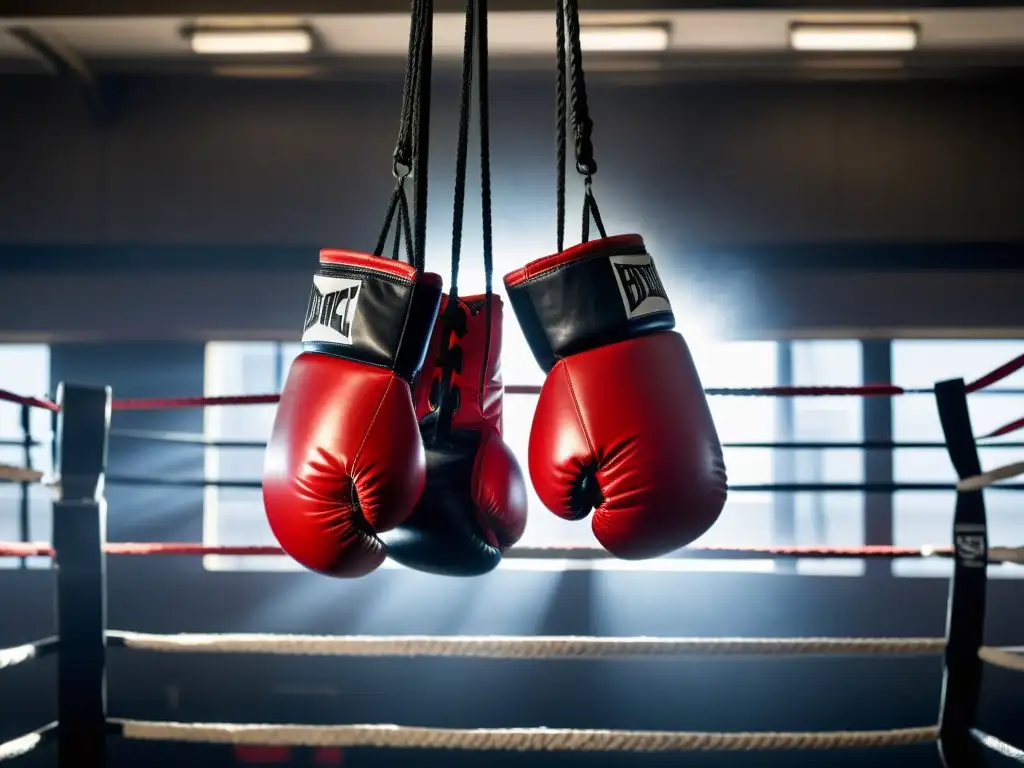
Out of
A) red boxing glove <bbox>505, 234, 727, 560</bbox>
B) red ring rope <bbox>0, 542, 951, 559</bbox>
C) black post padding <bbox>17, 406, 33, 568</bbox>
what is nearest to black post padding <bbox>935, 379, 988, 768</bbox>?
red ring rope <bbox>0, 542, 951, 559</bbox>

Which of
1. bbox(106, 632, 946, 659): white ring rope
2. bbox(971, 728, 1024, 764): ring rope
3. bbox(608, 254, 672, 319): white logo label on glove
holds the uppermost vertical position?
bbox(608, 254, 672, 319): white logo label on glove

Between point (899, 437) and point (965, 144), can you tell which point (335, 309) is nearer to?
point (899, 437)

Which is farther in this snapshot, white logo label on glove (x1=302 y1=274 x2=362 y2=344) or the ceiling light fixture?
the ceiling light fixture

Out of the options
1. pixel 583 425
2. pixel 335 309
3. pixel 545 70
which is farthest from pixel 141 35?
pixel 583 425

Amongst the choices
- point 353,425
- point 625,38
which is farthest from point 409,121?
point 625,38

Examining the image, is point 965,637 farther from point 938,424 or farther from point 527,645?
point 938,424

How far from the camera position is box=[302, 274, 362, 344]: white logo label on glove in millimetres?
812

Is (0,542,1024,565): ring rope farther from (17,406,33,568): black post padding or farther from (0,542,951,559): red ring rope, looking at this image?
(17,406,33,568): black post padding

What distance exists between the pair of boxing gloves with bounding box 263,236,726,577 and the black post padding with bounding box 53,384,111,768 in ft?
1.62

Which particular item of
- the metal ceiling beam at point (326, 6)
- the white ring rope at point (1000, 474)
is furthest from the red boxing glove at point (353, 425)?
the metal ceiling beam at point (326, 6)

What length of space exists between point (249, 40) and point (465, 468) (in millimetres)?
2854

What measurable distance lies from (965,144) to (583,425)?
3452mm

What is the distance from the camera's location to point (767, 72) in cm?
338

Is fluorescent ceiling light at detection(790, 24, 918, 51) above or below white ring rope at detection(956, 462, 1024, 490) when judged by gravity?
above
